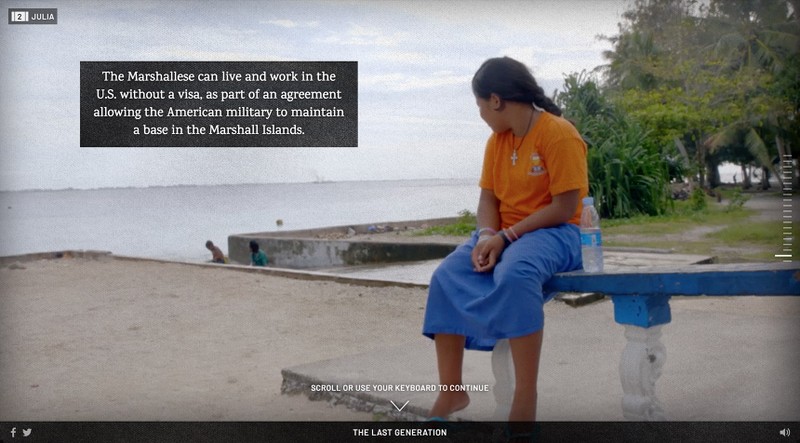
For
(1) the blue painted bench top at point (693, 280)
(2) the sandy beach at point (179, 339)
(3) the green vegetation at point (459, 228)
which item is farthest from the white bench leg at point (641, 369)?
(3) the green vegetation at point (459, 228)

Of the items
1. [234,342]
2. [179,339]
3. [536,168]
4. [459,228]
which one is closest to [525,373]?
[536,168]

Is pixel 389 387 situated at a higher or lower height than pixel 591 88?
lower

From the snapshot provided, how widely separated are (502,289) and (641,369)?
490mm

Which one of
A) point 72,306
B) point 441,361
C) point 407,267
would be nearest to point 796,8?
point 441,361

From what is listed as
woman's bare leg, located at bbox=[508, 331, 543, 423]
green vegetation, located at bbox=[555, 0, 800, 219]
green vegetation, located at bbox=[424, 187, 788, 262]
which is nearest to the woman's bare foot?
woman's bare leg, located at bbox=[508, 331, 543, 423]

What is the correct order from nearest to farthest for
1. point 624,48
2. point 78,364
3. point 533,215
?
point 533,215 < point 78,364 < point 624,48

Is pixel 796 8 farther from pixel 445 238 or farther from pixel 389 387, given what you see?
pixel 445 238

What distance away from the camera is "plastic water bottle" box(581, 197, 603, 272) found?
2562mm

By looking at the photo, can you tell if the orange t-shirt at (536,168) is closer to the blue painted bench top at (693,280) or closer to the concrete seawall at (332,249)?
the blue painted bench top at (693,280)

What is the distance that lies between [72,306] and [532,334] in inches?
185

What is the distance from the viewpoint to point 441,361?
2.48 metres

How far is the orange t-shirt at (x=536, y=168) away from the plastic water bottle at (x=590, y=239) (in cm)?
6

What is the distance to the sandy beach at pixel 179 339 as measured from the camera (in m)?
3.08

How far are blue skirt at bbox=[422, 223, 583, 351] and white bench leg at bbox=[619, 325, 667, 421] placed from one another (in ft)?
0.96
